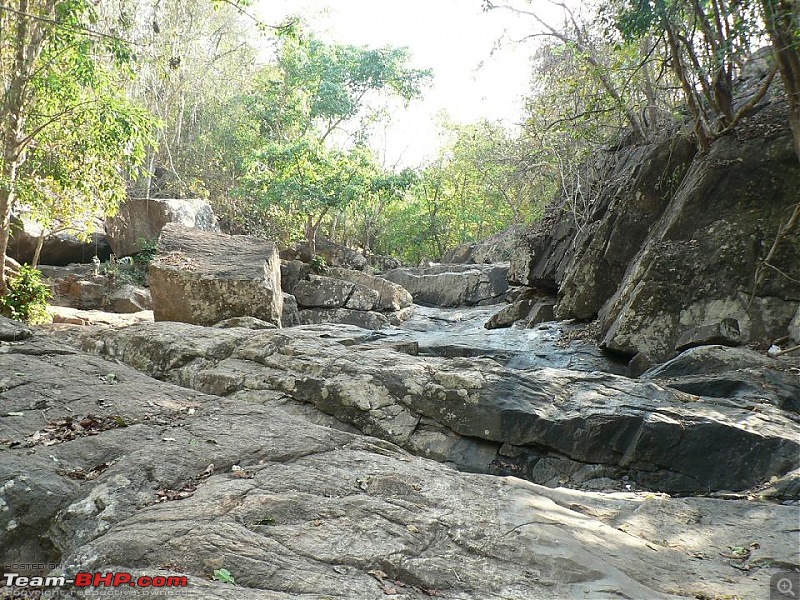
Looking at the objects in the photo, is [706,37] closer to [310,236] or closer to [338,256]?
→ [310,236]

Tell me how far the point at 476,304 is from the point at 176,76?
42.8ft

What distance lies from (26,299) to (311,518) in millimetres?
9814

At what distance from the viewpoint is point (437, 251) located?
34.7 m

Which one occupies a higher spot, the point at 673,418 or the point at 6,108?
the point at 6,108

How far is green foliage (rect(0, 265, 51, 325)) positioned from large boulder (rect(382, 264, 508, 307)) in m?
11.8

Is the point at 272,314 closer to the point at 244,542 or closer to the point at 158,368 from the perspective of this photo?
the point at 158,368

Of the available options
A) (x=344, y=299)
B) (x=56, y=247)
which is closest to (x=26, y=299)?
(x=344, y=299)

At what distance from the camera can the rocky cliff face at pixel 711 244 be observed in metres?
8.12

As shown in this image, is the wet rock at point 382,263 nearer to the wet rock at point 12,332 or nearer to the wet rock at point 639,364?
the wet rock at point 639,364

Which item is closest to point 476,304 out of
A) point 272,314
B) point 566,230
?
point 566,230

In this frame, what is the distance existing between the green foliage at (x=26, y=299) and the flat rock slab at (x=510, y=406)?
4.79m

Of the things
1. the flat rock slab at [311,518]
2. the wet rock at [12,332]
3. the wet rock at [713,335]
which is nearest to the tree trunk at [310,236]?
the wet rock at [713,335]

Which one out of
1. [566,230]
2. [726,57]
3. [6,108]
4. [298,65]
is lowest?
[566,230]

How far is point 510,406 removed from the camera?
5422mm
